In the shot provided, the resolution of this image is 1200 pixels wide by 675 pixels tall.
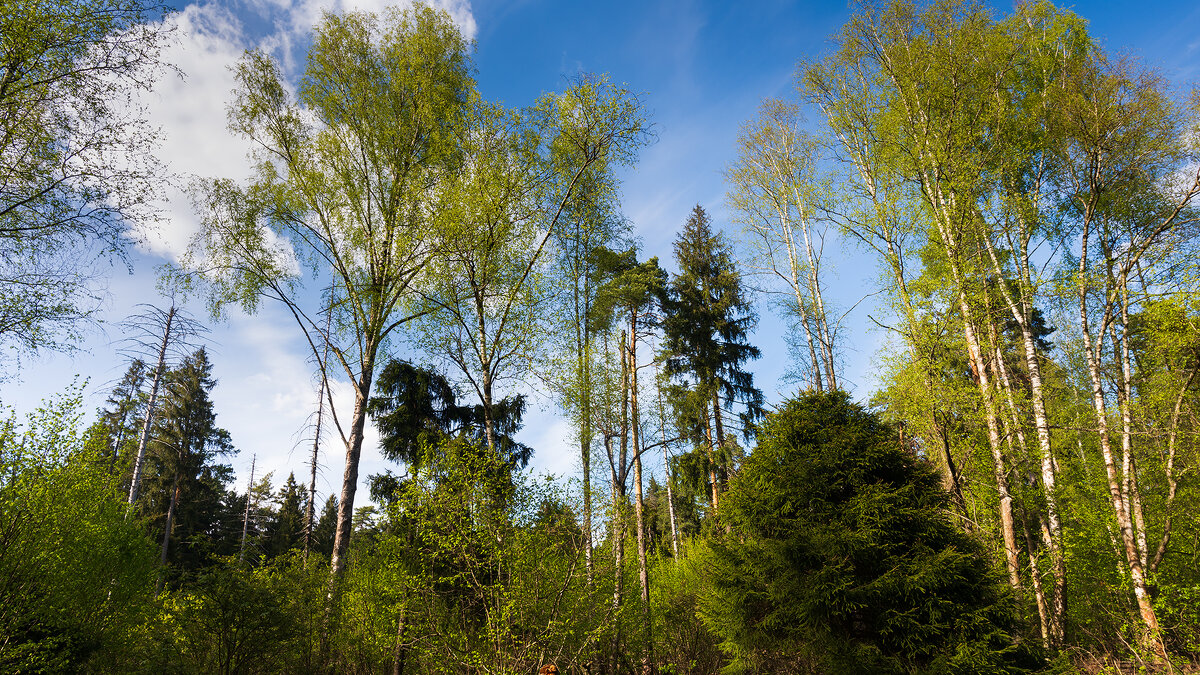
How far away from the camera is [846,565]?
6.07m

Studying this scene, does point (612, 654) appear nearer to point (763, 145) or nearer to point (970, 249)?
point (970, 249)

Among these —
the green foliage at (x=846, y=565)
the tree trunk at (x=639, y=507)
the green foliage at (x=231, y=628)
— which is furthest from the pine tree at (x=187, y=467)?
the green foliage at (x=846, y=565)

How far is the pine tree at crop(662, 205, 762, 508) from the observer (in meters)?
13.5

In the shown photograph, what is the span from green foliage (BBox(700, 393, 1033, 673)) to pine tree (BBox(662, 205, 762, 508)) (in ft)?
19.0

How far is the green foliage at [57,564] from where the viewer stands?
20.1ft

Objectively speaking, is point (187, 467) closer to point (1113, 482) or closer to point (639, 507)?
point (639, 507)

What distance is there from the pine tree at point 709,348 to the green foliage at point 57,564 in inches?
419

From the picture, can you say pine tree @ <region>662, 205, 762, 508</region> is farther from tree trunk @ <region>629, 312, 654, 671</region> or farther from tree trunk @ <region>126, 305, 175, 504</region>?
Answer: tree trunk @ <region>126, 305, 175, 504</region>

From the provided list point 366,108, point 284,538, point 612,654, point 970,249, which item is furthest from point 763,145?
point 284,538

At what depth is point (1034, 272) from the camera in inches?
345

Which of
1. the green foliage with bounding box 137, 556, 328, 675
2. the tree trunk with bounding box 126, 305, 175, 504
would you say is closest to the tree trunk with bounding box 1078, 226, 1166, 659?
the green foliage with bounding box 137, 556, 328, 675

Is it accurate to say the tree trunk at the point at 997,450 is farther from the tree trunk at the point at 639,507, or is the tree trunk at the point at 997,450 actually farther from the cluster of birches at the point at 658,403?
the tree trunk at the point at 639,507

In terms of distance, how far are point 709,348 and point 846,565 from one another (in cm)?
866

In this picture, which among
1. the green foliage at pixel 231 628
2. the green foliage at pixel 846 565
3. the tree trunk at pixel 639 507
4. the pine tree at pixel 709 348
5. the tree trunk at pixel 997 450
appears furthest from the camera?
the pine tree at pixel 709 348
